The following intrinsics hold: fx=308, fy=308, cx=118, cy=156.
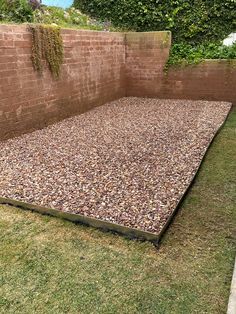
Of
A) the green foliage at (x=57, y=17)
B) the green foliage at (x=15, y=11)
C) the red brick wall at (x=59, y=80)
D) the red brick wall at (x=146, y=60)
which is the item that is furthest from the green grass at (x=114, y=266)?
the red brick wall at (x=146, y=60)

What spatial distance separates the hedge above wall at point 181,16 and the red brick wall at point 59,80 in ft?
6.22

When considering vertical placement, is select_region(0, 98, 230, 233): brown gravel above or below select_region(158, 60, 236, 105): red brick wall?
below

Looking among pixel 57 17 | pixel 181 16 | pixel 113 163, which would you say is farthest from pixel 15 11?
pixel 181 16

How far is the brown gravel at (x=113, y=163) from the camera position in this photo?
10.4ft

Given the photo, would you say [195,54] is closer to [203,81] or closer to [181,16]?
[203,81]

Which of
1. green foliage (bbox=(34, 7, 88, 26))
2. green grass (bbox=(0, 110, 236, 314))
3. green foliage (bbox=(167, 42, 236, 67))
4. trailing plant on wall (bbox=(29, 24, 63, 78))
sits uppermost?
green foliage (bbox=(34, 7, 88, 26))

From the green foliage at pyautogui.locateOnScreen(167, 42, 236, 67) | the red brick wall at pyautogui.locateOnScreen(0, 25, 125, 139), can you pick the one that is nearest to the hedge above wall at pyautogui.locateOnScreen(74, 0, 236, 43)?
the green foliage at pyautogui.locateOnScreen(167, 42, 236, 67)

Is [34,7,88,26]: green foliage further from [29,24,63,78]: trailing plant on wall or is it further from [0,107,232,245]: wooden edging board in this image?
[0,107,232,245]: wooden edging board

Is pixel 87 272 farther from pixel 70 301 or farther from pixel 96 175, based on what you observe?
pixel 96 175

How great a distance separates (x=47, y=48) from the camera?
5.91 metres

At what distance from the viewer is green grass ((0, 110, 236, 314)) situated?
81.8 inches

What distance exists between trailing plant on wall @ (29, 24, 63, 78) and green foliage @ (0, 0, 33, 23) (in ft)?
2.50

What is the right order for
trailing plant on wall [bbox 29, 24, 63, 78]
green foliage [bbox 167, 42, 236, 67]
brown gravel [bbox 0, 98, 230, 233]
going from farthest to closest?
green foliage [bbox 167, 42, 236, 67] → trailing plant on wall [bbox 29, 24, 63, 78] → brown gravel [bbox 0, 98, 230, 233]

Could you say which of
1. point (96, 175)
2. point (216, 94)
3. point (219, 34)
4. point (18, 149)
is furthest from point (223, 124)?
point (219, 34)
